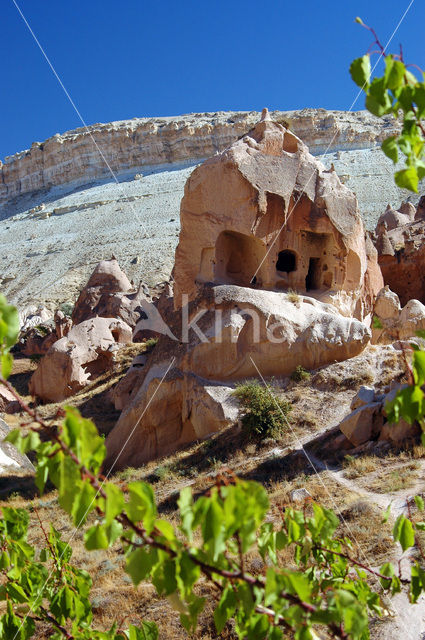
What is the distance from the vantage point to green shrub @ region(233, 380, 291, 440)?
10641mm

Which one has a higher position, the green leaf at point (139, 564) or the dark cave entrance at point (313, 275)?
the dark cave entrance at point (313, 275)

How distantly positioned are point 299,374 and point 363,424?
9.12 feet

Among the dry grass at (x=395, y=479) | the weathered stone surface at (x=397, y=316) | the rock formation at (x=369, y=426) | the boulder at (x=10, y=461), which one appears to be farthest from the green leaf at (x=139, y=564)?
the weathered stone surface at (x=397, y=316)

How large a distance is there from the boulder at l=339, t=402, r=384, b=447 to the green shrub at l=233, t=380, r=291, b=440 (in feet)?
4.53

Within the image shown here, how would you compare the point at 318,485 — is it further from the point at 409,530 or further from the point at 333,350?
the point at 409,530

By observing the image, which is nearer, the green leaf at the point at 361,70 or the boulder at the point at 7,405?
the green leaf at the point at 361,70

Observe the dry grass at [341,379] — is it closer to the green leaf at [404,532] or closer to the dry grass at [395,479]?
the dry grass at [395,479]

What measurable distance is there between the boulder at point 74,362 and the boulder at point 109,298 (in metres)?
3.47

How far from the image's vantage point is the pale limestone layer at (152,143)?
71.6 meters

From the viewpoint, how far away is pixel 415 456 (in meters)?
8.41

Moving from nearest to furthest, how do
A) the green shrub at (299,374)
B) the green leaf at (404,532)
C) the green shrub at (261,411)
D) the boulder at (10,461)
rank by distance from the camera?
1. the green leaf at (404,532)
2. the green shrub at (261,411)
3. the green shrub at (299,374)
4. the boulder at (10,461)

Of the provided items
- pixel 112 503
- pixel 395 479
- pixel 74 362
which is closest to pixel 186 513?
pixel 112 503

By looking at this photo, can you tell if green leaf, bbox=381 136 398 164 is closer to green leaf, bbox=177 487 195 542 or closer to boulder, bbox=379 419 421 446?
Result: green leaf, bbox=177 487 195 542

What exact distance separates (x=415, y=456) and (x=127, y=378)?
8693 mm
